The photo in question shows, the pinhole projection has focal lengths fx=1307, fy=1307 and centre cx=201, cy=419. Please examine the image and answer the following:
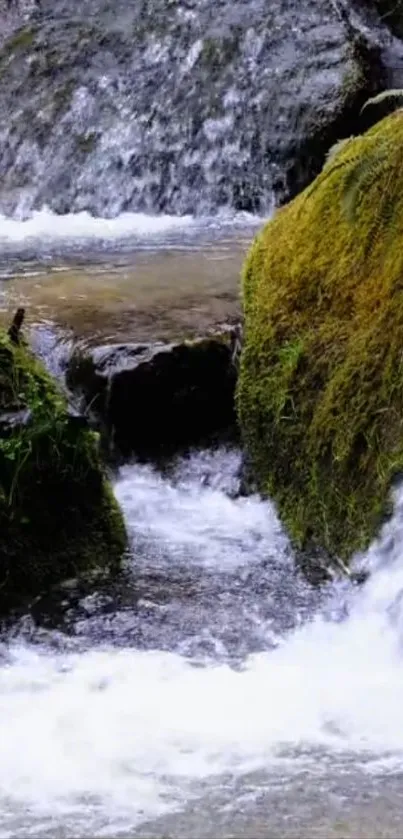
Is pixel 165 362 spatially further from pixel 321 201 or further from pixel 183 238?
pixel 183 238

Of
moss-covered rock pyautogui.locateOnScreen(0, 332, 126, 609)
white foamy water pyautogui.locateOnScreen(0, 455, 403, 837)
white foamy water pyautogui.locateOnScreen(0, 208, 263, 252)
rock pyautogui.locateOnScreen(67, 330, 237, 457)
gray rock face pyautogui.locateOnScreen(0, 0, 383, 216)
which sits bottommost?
white foamy water pyautogui.locateOnScreen(0, 455, 403, 837)

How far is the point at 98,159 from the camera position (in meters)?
11.7

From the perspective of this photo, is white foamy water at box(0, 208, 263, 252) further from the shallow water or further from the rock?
the rock

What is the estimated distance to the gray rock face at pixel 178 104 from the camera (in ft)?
35.8

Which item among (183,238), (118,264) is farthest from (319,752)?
(183,238)

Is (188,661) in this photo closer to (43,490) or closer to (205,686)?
(205,686)

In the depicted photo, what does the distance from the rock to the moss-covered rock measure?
3.12 feet

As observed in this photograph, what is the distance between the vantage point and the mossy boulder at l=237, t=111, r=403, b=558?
191 inches

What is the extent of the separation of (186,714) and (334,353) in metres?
1.82

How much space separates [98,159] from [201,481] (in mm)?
6381

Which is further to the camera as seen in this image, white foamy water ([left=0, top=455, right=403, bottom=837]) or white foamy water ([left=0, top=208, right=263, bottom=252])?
white foamy water ([left=0, top=208, right=263, bottom=252])

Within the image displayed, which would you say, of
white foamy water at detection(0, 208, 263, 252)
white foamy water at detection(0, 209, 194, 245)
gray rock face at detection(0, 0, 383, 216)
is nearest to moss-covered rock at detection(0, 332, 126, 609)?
white foamy water at detection(0, 208, 263, 252)

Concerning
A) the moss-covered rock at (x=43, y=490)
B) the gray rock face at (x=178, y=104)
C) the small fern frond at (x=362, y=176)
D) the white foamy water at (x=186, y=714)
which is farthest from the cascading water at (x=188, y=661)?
the small fern frond at (x=362, y=176)

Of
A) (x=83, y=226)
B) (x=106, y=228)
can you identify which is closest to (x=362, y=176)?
(x=106, y=228)
